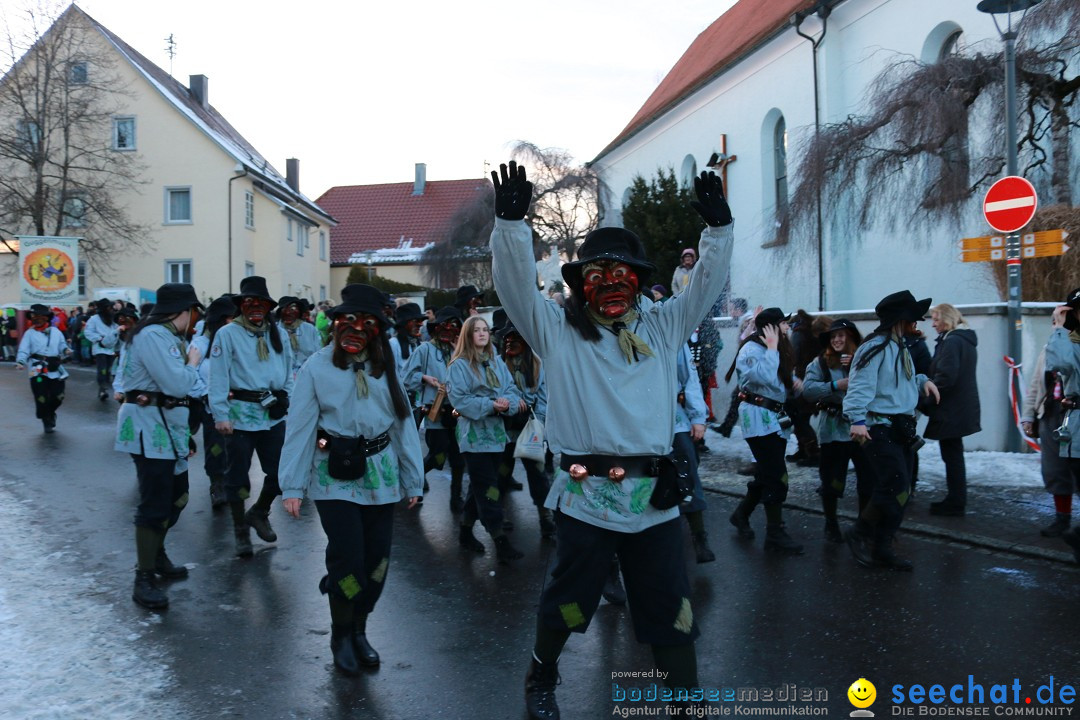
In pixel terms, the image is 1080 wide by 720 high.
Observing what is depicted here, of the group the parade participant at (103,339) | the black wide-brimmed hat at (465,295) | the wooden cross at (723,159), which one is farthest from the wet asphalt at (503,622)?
the wooden cross at (723,159)

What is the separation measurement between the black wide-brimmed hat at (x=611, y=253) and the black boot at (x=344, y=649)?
2.23 m

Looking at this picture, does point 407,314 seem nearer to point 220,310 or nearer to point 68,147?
point 220,310

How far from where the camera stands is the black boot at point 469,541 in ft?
23.8

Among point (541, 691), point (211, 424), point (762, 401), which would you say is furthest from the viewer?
point (211, 424)

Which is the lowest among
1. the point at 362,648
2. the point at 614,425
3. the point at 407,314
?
the point at 362,648

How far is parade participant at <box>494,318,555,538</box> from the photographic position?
744cm

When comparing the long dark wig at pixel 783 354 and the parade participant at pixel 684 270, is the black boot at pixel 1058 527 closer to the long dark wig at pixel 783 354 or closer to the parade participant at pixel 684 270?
the long dark wig at pixel 783 354

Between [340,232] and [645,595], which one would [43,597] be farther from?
[340,232]

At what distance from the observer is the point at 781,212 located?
1557 cm

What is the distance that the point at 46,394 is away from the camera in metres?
13.8

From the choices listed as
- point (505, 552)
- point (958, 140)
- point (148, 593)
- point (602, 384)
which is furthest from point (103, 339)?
point (602, 384)

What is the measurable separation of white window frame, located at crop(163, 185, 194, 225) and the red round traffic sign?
32.9m

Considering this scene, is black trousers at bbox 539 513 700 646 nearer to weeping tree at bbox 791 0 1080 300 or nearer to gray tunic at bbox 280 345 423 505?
gray tunic at bbox 280 345 423 505

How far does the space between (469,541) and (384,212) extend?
4937 cm
